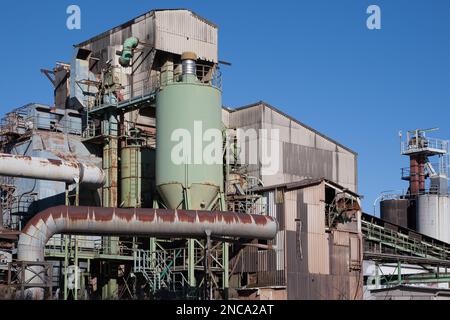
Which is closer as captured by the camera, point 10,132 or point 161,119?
point 161,119

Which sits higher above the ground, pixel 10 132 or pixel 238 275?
pixel 10 132

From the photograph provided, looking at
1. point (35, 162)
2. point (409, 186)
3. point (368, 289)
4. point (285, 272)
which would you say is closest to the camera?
point (35, 162)

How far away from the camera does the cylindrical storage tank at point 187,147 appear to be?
35438mm

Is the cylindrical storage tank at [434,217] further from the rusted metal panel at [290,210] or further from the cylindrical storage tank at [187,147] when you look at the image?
the cylindrical storage tank at [187,147]

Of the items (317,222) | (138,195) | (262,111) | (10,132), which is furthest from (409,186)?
(10,132)

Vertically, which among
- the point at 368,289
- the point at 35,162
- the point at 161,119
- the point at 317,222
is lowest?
the point at 368,289

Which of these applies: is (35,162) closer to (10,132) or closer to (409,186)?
(10,132)

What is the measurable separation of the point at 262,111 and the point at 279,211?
33.8 feet

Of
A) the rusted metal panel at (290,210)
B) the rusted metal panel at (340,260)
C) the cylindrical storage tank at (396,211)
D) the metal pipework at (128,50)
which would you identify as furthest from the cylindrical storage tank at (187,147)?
the cylindrical storage tank at (396,211)

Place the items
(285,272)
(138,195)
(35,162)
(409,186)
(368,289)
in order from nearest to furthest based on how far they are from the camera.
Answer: (35,162), (285,272), (138,195), (368,289), (409,186)

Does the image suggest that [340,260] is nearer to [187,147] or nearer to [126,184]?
[187,147]

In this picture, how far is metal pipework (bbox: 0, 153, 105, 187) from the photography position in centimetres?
3306

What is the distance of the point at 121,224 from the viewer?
30328 mm

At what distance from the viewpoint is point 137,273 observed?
37188mm
